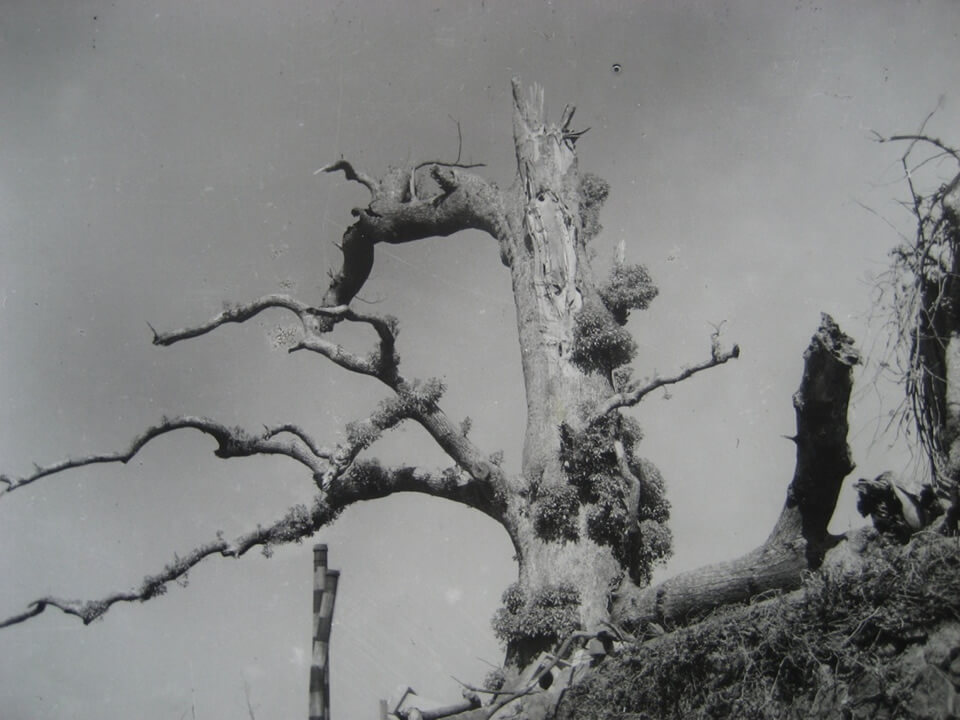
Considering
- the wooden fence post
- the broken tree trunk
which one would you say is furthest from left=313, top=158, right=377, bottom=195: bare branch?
the broken tree trunk

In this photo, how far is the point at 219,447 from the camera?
10586 millimetres

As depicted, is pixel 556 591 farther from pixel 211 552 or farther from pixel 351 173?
pixel 351 173

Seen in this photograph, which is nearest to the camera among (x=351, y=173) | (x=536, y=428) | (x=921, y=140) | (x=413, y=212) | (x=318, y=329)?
(x=921, y=140)

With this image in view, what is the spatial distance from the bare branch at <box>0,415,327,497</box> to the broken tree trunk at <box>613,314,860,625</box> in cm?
433

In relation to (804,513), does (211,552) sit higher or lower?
higher

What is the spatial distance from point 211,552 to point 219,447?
3.83 feet

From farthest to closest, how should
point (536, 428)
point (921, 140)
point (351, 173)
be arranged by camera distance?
1. point (351, 173)
2. point (536, 428)
3. point (921, 140)

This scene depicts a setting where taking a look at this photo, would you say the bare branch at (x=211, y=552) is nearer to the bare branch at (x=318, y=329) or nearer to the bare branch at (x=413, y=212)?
the bare branch at (x=318, y=329)

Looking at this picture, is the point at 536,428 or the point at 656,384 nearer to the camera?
the point at 656,384

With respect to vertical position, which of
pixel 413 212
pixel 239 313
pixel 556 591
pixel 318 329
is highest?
pixel 413 212

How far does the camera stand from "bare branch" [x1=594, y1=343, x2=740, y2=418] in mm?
8672

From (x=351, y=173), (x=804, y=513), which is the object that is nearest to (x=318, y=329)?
(x=351, y=173)

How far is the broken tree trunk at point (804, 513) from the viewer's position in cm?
568

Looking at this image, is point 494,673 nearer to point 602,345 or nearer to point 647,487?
point 647,487
